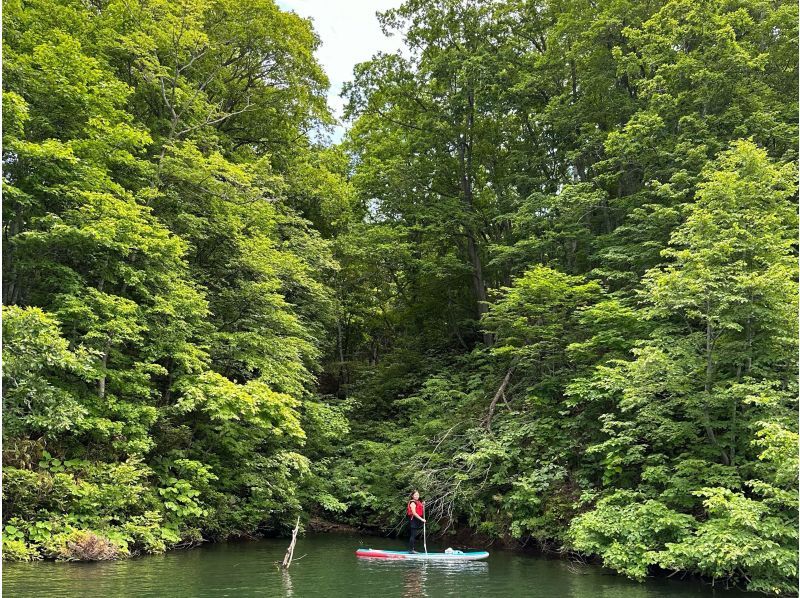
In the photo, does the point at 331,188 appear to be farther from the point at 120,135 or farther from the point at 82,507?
the point at 82,507

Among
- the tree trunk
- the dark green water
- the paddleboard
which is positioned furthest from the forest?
the paddleboard

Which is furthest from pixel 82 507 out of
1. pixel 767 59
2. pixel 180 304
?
pixel 767 59

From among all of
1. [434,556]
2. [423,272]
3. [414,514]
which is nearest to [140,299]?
[414,514]

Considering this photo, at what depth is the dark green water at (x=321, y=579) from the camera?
900 centimetres

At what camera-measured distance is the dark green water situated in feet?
29.5

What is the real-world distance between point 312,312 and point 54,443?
9.69m

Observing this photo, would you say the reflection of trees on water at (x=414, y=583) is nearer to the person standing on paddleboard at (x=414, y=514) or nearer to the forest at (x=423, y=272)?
the person standing on paddleboard at (x=414, y=514)

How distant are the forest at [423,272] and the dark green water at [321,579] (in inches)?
22.8

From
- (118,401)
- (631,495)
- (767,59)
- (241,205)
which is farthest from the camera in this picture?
(241,205)

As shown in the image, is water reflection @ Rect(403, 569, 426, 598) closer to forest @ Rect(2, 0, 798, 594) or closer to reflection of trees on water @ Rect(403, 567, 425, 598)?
reflection of trees on water @ Rect(403, 567, 425, 598)

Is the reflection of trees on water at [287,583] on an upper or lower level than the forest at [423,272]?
lower

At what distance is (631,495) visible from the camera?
1112cm

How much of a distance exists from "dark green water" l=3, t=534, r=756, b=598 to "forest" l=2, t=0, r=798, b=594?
0.58 metres

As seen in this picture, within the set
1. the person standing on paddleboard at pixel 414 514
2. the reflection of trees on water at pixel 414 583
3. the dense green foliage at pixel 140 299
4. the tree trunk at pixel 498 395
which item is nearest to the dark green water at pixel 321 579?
the reflection of trees on water at pixel 414 583
